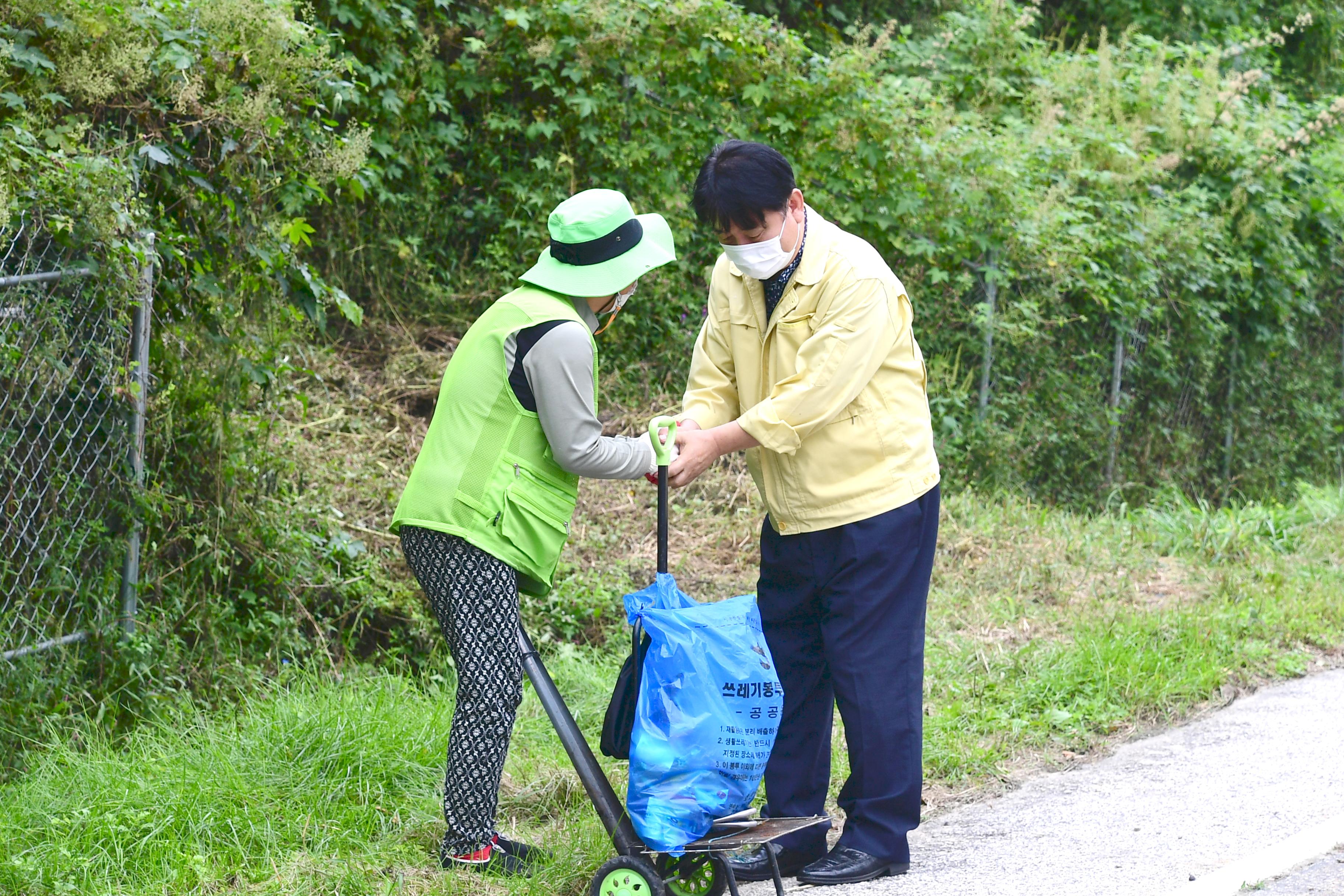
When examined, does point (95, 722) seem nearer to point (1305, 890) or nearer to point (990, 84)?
point (1305, 890)

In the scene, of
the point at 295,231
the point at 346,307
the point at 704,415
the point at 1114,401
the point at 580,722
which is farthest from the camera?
the point at 1114,401

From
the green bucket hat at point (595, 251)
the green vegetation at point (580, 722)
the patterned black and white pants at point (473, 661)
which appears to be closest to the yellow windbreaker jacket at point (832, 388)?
the green bucket hat at point (595, 251)

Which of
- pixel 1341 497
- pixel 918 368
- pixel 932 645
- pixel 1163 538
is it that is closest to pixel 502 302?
pixel 918 368

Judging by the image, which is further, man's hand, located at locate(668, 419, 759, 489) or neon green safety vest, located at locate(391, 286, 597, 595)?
man's hand, located at locate(668, 419, 759, 489)

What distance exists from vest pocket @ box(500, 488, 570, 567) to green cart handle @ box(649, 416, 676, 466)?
32cm

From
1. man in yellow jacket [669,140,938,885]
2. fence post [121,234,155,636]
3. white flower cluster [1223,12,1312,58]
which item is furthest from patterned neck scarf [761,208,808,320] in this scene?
white flower cluster [1223,12,1312,58]

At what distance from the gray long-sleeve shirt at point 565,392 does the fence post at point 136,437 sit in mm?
1814

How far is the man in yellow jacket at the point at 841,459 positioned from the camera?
131 inches

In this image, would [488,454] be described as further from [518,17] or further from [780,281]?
[518,17]

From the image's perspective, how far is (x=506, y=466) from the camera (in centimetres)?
318

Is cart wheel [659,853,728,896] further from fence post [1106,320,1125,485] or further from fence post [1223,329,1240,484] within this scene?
fence post [1223,329,1240,484]

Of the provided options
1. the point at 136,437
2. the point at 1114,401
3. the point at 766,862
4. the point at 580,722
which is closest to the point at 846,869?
the point at 766,862

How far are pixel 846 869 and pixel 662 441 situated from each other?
1.28 m

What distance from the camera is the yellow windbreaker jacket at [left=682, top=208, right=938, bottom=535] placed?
11.0ft
